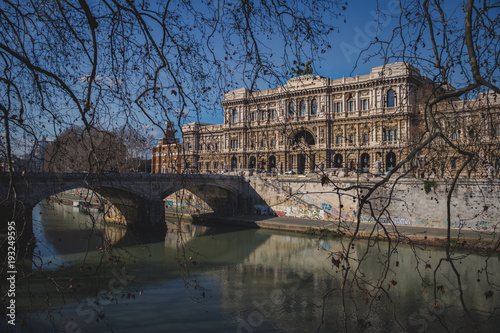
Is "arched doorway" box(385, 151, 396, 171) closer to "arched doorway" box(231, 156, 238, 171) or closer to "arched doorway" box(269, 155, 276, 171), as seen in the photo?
"arched doorway" box(269, 155, 276, 171)

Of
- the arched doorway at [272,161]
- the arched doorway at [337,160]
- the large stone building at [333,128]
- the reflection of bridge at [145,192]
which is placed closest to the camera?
the reflection of bridge at [145,192]

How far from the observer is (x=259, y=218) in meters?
28.4

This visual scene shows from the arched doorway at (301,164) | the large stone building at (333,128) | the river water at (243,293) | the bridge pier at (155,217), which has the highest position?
the large stone building at (333,128)

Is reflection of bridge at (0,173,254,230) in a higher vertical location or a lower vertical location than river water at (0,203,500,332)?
higher

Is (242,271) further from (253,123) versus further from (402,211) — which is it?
(253,123)

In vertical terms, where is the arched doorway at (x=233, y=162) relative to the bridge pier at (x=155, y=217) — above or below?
above

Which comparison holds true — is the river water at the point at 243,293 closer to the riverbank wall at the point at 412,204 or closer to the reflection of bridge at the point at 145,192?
Answer: the reflection of bridge at the point at 145,192

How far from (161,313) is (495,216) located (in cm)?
1900

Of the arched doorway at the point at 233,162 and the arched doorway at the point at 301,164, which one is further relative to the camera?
the arched doorway at the point at 233,162

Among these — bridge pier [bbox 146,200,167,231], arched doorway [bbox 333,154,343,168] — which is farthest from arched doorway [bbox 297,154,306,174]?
bridge pier [bbox 146,200,167,231]

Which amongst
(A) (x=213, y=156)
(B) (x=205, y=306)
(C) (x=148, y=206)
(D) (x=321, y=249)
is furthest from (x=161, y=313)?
(A) (x=213, y=156)

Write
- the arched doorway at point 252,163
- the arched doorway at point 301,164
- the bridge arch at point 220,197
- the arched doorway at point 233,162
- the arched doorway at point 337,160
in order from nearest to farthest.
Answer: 1. the bridge arch at point 220,197
2. the arched doorway at point 337,160
3. the arched doorway at point 301,164
4. the arched doorway at point 252,163
5. the arched doorway at point 233,162

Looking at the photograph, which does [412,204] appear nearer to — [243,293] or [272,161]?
[243,293]

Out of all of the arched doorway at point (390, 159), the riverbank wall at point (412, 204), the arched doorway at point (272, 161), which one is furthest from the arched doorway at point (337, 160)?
the riverbank wall at point (412, 204)
